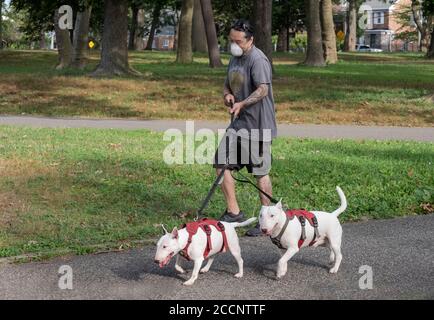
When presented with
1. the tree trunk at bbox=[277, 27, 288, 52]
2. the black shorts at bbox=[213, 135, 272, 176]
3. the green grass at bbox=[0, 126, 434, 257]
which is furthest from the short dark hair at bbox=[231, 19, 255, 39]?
the tree trunk at bbox=[277, 27, 288, 52]

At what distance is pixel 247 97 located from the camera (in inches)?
286

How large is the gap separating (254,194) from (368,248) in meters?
2.38

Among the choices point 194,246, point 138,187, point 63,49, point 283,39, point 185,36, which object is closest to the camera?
point 194,246

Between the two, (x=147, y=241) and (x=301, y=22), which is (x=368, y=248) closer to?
(x=147, y=241)

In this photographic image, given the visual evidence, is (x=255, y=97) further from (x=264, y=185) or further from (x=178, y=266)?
(x=178, y=266)

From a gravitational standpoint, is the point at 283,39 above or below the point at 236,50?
above

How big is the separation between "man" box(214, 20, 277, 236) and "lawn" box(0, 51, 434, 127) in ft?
33.7

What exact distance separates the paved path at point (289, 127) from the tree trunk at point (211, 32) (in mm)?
10241

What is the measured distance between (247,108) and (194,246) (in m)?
1.78

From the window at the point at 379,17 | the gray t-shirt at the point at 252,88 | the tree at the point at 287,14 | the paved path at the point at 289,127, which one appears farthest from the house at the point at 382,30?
the gray t-shirt at the point at 252,88

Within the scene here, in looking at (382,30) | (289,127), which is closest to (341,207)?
(289,127)

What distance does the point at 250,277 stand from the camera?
20.8 feet
